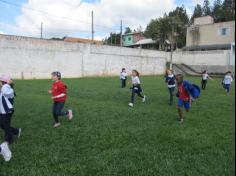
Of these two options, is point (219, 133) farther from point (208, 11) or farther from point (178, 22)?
point (208, 11)

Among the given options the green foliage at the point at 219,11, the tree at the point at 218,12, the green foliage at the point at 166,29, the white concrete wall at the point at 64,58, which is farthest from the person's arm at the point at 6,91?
the tree at the point at 218,12

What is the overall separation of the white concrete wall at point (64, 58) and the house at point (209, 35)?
13.3 meters

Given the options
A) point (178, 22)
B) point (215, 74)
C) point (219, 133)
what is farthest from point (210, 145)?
point (178, 22)

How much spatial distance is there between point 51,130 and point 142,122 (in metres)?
2.63

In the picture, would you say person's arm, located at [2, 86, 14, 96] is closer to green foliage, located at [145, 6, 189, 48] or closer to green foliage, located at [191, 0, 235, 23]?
green foliage, located at [145, 6, 189, 48]

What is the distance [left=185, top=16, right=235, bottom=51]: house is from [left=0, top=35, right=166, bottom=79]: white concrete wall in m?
13.3

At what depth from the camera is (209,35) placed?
5194cm

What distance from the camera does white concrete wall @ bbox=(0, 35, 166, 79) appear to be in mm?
28609

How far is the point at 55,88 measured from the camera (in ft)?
25.1

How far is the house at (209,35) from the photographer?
48928 millimetres

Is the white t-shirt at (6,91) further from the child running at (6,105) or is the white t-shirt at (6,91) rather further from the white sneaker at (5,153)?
the white sneaker at (5,153)

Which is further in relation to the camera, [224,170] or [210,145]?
[210,145]

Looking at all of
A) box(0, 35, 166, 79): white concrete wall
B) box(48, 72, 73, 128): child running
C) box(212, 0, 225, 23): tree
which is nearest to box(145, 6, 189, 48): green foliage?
box(212, 0, 225, 23): tree

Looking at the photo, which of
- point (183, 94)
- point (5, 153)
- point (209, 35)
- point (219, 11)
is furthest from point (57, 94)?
point (219, 11)
